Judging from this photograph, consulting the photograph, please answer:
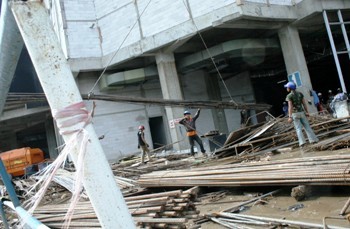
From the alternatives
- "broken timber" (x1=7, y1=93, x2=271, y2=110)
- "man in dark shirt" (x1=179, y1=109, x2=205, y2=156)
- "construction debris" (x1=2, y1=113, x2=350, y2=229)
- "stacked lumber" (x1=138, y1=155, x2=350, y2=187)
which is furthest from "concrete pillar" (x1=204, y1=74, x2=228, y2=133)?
"stacked lumber" (x1=138, y1=155, x2=350, y2=187)

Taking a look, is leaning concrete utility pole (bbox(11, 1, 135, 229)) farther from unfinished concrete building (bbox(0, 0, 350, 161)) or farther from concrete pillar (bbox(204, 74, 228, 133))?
concrete pillar (bbox(204, 74, 228, 133))

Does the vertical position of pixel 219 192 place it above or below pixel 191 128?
below

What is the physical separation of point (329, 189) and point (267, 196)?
807 mm

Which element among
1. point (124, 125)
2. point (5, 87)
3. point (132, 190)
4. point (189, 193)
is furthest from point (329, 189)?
point (124, 125)

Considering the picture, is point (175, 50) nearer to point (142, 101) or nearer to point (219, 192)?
point (142, 101)

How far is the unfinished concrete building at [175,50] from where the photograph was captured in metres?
17.2

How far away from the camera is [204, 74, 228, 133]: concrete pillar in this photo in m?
22.8

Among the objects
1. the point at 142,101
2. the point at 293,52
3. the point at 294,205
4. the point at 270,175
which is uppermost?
the point at 293,52

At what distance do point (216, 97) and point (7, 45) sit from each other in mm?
22080

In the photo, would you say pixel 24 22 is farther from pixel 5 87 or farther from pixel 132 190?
pixel 132 190

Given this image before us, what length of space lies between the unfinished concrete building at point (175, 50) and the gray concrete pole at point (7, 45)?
13319mm

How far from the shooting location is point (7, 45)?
145 cm

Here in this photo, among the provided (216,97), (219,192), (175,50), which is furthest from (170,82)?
(219,192)

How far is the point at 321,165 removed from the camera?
4680 mm
